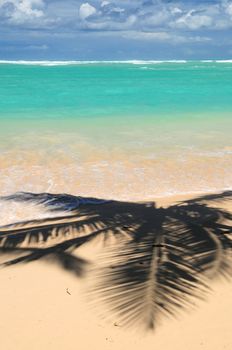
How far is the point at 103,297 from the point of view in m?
3.77

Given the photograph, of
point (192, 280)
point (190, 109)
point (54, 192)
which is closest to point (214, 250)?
point (192, 280)

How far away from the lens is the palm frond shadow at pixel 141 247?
370 cm

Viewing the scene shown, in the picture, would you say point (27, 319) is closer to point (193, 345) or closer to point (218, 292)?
point (193, 345)

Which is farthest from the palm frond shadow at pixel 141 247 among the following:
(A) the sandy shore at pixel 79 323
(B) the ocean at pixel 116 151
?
(B) the ocean at pixel 116 151

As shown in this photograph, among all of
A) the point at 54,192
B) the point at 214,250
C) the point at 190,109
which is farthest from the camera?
the point at 190,109

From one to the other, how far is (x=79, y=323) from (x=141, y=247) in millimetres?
1330

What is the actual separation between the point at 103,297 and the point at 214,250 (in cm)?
139

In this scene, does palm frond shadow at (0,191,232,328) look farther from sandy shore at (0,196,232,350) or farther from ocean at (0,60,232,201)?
ocean at (0,60,232,201)

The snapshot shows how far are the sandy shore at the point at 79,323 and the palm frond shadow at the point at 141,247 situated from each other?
12cm

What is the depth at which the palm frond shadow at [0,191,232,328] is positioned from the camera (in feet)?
12.1

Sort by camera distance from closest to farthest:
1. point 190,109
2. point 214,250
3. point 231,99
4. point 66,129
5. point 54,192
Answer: point 214,250, point 54,192, point 66,129, point 190,109, point 231,99

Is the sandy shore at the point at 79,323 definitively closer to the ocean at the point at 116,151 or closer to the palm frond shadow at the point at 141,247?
the palm frond shadow at the point at 141,247

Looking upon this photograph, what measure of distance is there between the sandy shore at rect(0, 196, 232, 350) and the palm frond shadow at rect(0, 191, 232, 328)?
4.8 inches

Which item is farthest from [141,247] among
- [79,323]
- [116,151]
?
[116,151]
